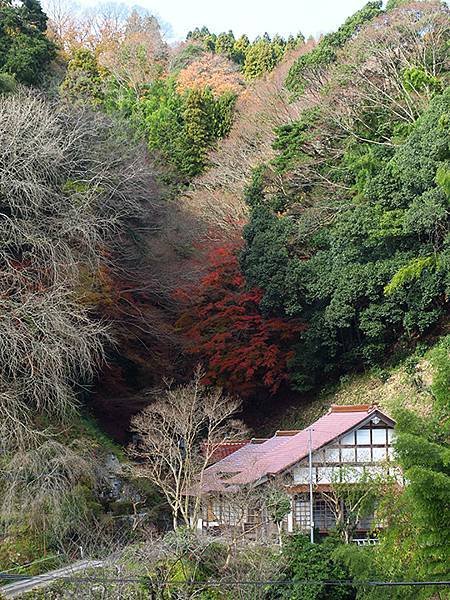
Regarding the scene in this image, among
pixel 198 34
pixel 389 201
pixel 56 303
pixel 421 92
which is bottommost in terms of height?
pixel 56 303

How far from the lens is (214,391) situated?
21.1 metres

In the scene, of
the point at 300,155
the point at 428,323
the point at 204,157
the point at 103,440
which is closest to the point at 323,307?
the point at 428,323

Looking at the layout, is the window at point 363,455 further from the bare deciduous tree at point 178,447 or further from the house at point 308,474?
the bare deciduous tree at point 178,447

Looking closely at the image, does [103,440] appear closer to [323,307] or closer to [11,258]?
[11,258]

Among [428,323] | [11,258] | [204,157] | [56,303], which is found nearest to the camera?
[56,303]

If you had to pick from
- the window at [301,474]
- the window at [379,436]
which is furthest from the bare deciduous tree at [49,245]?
the window at [379,436]

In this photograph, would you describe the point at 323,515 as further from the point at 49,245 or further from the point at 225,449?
the point at 49,245

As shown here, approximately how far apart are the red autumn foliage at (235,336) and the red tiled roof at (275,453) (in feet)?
10.6

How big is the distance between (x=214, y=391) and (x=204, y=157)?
13591 mm

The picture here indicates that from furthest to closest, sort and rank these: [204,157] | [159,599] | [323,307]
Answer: [204,157] → [323,307] → [159,599]

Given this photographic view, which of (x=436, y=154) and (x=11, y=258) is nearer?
(x=11, y=258)

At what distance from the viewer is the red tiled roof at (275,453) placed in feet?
52.3

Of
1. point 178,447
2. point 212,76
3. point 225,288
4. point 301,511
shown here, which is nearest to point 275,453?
point 301,511

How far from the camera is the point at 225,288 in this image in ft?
78.8
